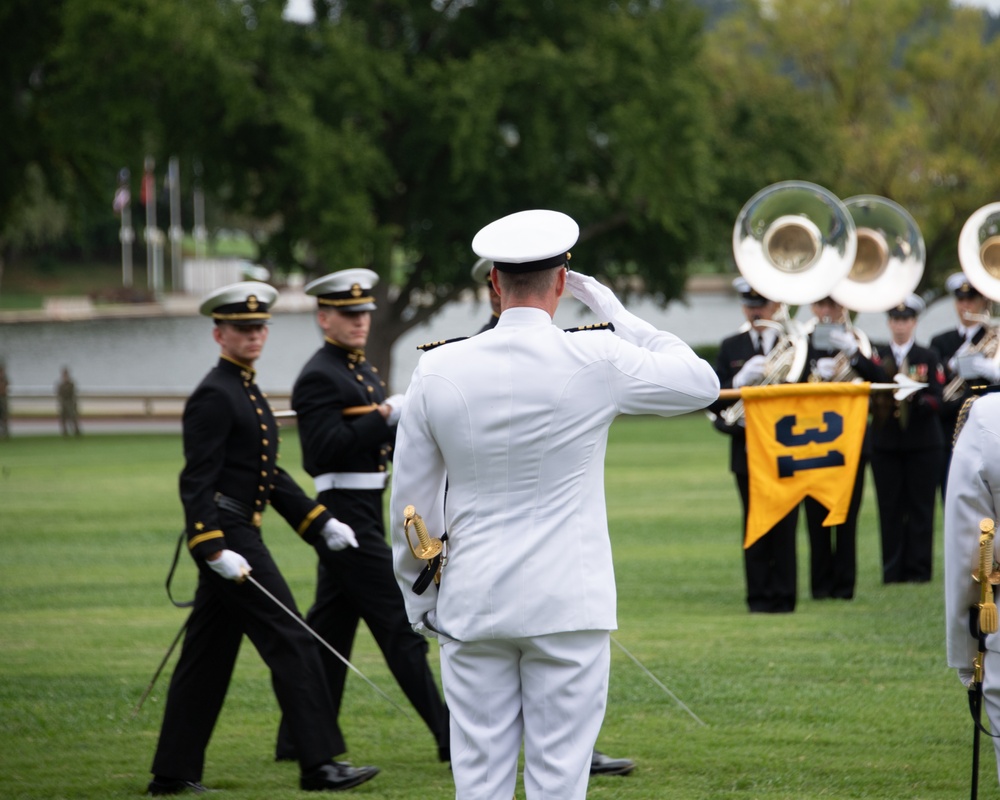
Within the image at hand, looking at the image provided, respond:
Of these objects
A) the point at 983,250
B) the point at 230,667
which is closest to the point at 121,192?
the point at 983,250

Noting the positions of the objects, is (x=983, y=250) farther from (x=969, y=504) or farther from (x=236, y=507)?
(x=236, y=507)

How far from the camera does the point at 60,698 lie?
8.44 metres

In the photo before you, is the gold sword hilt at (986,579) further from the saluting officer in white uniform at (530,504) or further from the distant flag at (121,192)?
the distant flag at (121,192)

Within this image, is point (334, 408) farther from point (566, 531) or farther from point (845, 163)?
point (845, 163)

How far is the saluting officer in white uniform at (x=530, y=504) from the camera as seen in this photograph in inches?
168

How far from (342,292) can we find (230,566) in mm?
1560

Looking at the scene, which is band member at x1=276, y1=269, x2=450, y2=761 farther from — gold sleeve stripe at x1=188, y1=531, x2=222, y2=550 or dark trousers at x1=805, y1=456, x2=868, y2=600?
dark trousers at x1=805, y1=456, x2=868, y2=600

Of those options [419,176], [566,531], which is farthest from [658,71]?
[566,531]

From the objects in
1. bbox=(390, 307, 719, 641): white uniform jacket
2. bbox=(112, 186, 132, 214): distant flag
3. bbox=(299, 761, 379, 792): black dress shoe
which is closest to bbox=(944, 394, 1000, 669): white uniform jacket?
bbox=(390, 307, 719, 641): white uniform jacket

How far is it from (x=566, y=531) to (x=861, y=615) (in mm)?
6819

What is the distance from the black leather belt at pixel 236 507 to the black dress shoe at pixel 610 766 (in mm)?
1838

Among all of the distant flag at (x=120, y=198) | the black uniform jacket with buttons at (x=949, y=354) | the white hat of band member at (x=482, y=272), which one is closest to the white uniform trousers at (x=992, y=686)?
the white hat of band member at (x=482, y=272)

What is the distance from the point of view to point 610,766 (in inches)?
264

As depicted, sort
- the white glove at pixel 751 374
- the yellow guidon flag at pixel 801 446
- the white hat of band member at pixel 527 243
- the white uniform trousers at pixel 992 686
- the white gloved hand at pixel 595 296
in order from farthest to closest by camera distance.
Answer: the white glove at pixel 751 374 < the yellow guidon flag at pixel 801 446 < the white uniform trousers at pixel 992 686 < the white gloved hand at pixel 595 296 < the white hat of band member at pixel 527 243
